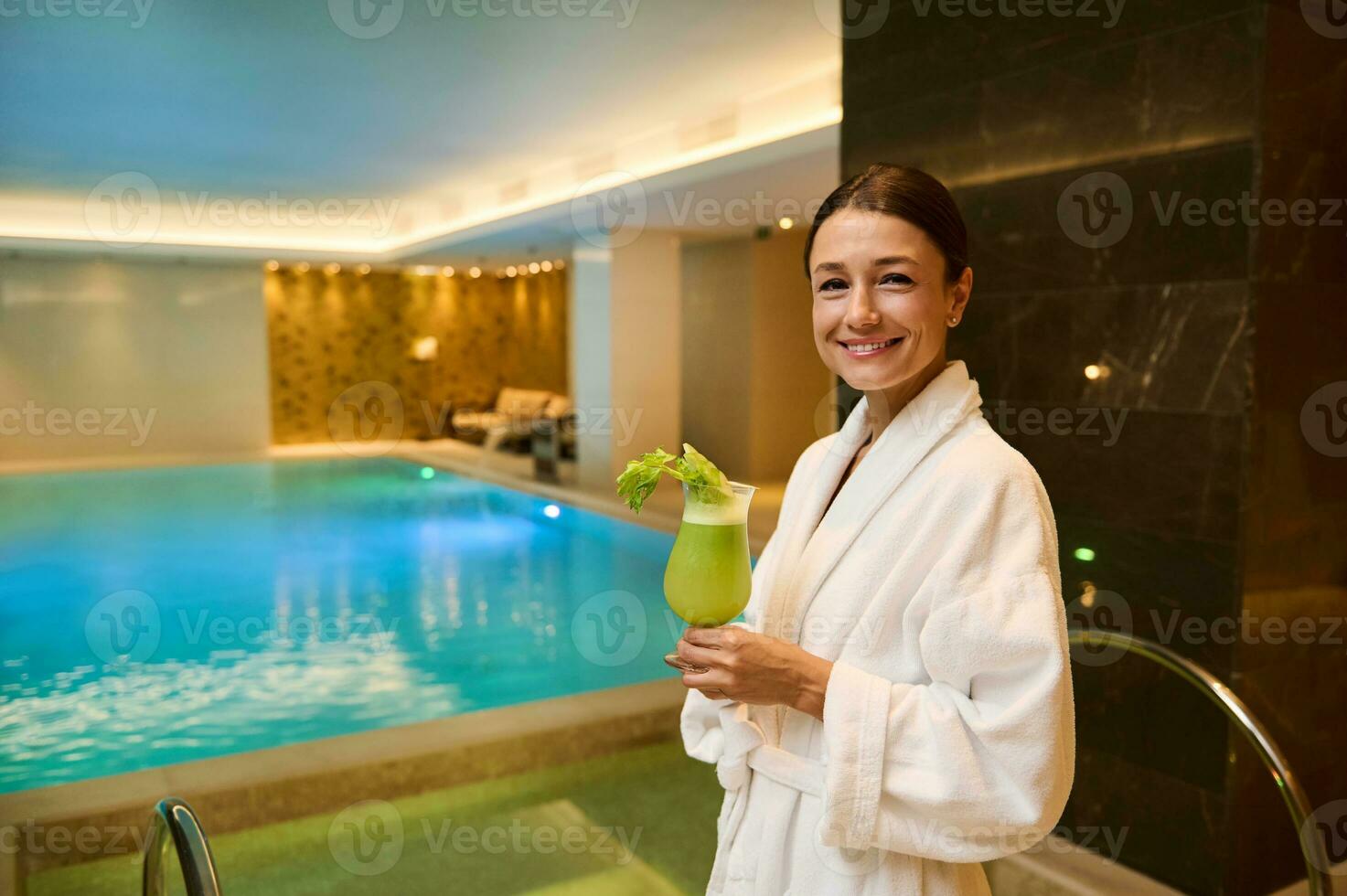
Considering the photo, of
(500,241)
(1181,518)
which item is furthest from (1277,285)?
(500,241)

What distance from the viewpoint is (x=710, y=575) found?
1.25 meters

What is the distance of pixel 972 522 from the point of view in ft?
3.61

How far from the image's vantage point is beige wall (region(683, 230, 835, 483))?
1115 cm

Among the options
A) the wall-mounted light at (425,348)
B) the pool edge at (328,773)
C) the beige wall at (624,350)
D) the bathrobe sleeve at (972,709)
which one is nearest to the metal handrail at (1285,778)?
the bathrobe sleeve at (972,709)

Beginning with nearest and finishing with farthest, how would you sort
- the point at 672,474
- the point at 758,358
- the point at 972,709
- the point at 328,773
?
the point at 972,709 < the point at 672,474 < the point at 328,773 < the point at 758,358

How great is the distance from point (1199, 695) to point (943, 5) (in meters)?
2.10

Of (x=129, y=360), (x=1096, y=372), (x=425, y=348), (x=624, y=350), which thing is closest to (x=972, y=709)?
(x=1096, y=372)

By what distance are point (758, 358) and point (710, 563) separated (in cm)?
1005

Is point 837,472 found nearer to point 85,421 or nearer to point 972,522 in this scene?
point 972,522

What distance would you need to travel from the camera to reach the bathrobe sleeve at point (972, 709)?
3.45 ft

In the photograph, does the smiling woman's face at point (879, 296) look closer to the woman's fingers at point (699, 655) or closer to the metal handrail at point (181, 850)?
the woman's fingers at point (699, 655)

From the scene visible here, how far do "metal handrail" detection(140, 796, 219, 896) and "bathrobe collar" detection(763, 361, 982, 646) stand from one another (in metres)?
0.88

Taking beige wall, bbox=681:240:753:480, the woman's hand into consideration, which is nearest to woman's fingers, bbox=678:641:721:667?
the woman's hand

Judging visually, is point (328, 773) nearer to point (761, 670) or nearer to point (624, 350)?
point (761, 670)
